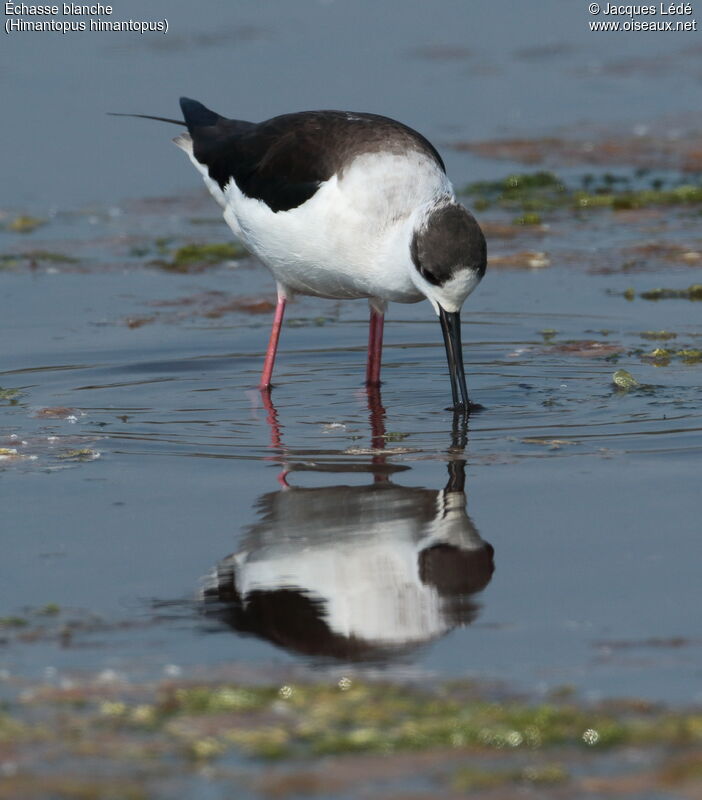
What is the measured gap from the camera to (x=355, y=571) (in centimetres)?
547

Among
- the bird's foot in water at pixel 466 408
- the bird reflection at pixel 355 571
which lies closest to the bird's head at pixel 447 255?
the bird's foot in water at pixel 466 408

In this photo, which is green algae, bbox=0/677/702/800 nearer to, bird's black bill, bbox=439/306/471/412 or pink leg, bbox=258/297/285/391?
bird's black bill, bbox=439/306/471/412

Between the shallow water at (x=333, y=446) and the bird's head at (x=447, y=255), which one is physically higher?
the bird's head at (x=447, y=255)

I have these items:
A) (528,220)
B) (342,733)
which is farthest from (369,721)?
(528,220)

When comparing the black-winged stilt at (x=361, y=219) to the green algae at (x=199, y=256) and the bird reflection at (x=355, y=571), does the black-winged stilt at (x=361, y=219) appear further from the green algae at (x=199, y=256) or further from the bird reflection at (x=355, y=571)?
the green algae at (x=199, y=256)

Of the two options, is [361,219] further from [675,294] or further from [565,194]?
[565,194]

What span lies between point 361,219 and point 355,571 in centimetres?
258

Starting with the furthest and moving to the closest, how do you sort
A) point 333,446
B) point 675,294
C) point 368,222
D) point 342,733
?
point 675,294 → point 368,222 → point 333,446 → point 342,733

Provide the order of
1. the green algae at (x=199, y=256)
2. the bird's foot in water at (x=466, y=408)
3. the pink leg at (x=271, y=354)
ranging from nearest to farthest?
the bird's foot in water at (x=466, y=408) < the pink leg at (x=271, y=354) < the green algae at (x=199, y=256)

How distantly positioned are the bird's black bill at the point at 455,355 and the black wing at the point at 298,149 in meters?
0.89

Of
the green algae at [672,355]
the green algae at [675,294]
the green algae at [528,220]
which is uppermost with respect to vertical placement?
the green algae at [528,220]

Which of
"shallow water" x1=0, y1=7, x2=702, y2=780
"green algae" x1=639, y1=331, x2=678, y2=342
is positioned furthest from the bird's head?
"green algae" x1=639, y1=331, x2=678, y2=342

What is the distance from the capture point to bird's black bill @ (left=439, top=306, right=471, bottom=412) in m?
7.50

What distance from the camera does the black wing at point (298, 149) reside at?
7.80m
